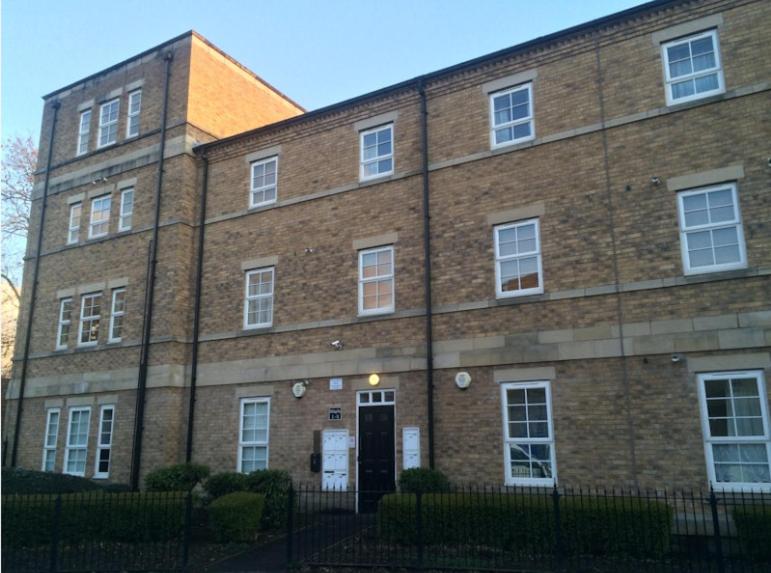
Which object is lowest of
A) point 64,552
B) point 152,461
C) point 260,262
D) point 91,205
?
point 64,552

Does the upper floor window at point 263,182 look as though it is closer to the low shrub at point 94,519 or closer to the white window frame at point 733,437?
the low shrub at point 94,519

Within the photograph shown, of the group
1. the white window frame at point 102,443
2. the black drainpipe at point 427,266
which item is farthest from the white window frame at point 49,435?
the black drainpipe at point 427,266

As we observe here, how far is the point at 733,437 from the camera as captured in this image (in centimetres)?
1177

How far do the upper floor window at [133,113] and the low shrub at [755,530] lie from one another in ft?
64.8

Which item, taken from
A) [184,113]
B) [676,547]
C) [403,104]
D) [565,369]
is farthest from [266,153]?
[676,547]

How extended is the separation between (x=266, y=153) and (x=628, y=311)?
11.3 meters

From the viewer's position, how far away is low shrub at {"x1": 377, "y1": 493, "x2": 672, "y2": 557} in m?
10.1

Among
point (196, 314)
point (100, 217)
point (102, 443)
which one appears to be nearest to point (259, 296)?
point (196, 314)

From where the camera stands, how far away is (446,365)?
1484cm

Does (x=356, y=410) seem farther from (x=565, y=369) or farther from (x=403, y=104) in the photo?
(x=403, y=104)

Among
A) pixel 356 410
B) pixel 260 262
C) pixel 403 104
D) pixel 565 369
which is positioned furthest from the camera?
pixel 260 262

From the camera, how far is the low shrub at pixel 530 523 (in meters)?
10.1

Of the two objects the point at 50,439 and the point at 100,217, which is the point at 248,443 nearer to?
the point at 50,439

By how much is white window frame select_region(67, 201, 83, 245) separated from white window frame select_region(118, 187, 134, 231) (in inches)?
75.0
